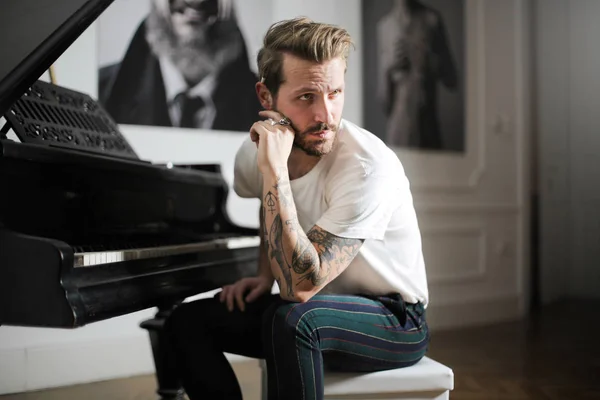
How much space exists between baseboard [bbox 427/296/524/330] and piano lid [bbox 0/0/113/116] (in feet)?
11.0

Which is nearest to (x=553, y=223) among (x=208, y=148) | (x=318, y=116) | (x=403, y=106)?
(x=403, y=106)

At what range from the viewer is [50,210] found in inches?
61.6

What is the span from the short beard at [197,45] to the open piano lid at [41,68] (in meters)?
1.32

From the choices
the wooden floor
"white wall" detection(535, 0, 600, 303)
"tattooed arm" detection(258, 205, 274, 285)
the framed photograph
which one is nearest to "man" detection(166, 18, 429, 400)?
"tattooed arm" detection(258, 205, 274, 285)

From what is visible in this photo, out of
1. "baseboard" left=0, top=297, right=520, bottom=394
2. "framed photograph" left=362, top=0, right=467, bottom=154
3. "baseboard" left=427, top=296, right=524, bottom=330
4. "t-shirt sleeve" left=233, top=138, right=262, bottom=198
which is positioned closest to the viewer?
"t-shirt sleeve" left=233, top=138, right=262, bottom=198

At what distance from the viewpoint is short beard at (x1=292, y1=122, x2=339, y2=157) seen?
1437 millimetres

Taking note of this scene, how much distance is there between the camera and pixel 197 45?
3.21 metres

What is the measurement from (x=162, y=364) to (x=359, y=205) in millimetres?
1119

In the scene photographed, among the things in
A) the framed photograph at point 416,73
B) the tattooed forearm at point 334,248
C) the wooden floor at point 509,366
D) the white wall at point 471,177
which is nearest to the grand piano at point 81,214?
the tattooed forearm at point 334,248

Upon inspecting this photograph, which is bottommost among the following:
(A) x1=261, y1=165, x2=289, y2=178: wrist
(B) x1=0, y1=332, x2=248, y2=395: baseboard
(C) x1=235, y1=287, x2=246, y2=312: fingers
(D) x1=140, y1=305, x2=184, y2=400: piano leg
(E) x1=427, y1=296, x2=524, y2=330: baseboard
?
(E) x1=427, y1=296, x2=524, y2=330: baseboard

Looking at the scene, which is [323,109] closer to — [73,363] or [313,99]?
[313,99]

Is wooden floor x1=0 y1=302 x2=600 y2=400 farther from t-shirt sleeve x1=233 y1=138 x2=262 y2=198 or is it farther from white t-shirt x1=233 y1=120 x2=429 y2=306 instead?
white t-shirt x1=233 y1=120 x2=429 y2=306

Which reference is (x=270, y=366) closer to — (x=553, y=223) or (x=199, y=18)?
(x=199, y=18)

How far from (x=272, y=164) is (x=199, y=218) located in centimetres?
84
